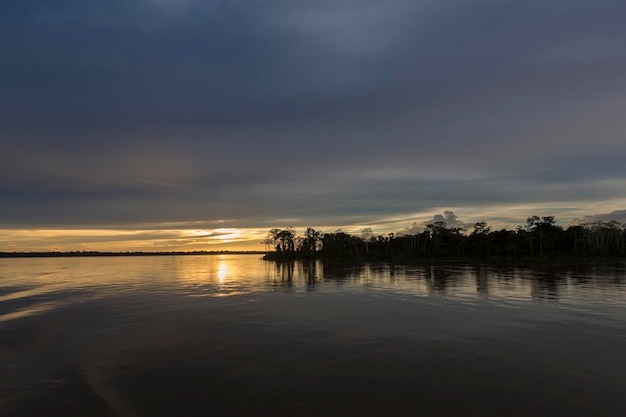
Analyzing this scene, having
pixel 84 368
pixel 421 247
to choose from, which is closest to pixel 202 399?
pixel 84 368

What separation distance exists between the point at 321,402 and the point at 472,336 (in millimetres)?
11791

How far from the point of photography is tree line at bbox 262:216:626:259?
143 metres

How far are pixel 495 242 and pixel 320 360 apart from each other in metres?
161

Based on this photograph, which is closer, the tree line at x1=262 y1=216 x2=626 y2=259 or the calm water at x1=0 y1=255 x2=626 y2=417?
the calm water at x1=0 y1=255 x2=626 y2=417

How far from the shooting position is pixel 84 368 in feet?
50.2

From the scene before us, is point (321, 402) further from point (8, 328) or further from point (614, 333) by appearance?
point (8, 328)

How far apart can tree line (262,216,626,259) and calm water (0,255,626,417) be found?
5030 inches

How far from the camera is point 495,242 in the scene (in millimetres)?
155375

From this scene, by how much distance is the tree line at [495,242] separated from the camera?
14275 cm

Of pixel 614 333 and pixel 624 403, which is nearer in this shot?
pixel 624 403

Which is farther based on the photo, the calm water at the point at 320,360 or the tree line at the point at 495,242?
the tree line at the point at 495,242

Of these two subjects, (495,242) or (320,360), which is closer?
(320,360)

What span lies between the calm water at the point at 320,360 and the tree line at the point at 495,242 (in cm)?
12777

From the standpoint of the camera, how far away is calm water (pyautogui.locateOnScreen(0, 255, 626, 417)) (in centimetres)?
1145
